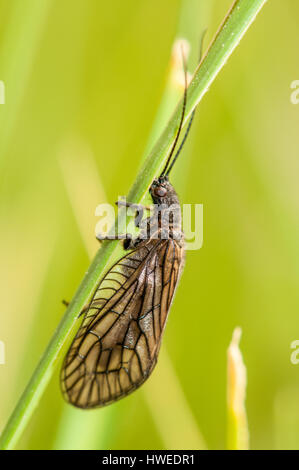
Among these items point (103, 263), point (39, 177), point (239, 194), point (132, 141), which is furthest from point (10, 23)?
point (239, 194)

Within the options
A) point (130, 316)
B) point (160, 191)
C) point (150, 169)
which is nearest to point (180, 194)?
point (160, 191)

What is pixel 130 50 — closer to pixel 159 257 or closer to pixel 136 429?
pixel 159 257

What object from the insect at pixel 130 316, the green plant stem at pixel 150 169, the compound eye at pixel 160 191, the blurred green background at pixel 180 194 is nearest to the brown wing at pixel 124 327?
the insect at pixel 130 316

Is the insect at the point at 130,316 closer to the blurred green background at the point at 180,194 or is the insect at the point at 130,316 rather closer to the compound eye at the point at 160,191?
the compound eye at the point at 160,191

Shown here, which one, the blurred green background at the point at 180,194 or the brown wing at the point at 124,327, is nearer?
the brown wing at the point at 124,327

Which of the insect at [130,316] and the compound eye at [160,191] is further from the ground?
the compound eye at [160,191]

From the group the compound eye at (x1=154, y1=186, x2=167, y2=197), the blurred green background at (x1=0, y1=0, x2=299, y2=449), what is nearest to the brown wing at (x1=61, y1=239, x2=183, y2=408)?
the compound eye at (x1=154, y1=186, x2=167, y2=197)
